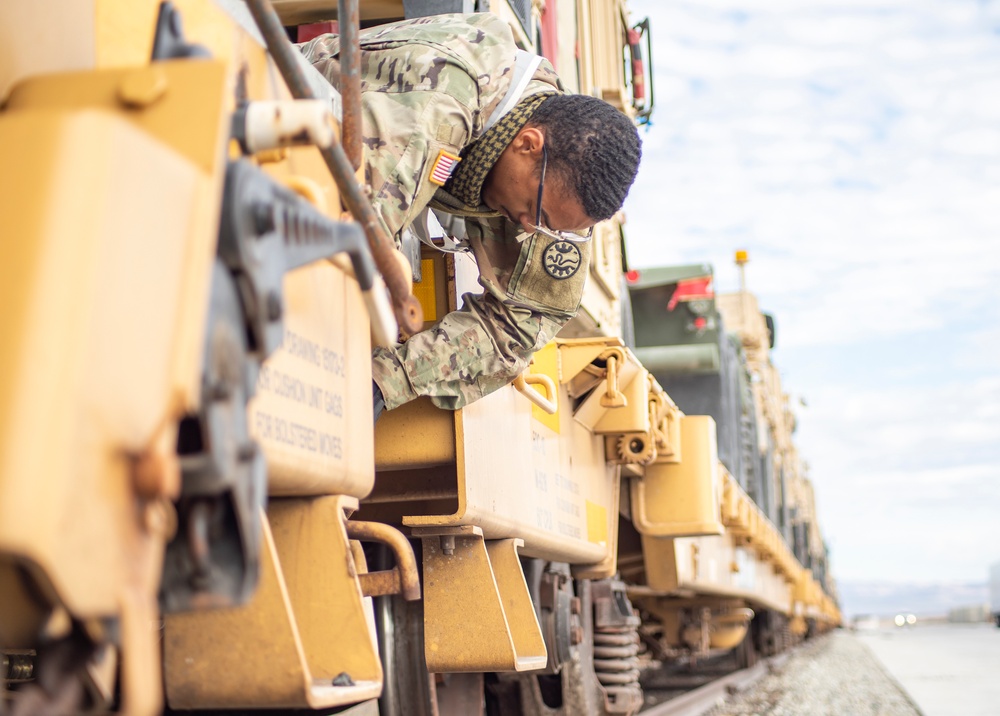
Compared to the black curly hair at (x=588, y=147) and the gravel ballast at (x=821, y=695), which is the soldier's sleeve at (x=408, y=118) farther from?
the gravel ballast at (x=821, y=695)

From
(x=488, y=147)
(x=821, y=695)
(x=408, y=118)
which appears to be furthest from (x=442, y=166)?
(x=821, y=695)

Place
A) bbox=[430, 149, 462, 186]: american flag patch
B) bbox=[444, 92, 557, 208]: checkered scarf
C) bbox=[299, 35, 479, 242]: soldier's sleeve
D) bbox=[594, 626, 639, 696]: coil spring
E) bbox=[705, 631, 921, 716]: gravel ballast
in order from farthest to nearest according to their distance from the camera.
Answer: bbox=[705, 631, 921, 716]: gravel ballast → bbox=[594, 626, 639, 696]: coil spring → bbox=[444, 92, 557, 208]: checkered scarf → bbox=[430, 149, 462, 186]: american flag patch → bbox=[299, 35, 479, 242]: soldier's sleeve

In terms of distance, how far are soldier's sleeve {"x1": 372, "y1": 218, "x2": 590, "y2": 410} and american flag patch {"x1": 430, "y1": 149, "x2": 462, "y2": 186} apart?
0.45m

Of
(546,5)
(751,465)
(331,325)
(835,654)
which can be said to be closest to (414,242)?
(331,325)

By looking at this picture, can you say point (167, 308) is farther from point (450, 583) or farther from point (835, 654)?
point (835, 654)

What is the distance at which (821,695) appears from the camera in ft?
38.6

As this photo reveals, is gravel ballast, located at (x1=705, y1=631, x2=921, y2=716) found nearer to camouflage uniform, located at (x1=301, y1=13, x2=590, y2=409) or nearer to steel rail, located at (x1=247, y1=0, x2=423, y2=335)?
camouflage uniform, located at (x1=301, y1=13, x2=590, y2=409)

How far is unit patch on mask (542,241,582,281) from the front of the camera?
2.85m

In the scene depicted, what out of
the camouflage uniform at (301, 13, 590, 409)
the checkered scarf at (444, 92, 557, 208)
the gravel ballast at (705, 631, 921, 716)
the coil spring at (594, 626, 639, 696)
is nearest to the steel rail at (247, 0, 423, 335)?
the camouflage uniform at (301, 13, 590, 409)

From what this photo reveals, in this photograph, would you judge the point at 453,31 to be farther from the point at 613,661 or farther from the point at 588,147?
the point at 613,661

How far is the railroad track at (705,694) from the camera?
8811 millimetres

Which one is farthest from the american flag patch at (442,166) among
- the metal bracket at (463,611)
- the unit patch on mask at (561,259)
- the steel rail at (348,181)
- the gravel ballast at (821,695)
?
the gravel ballast at (821,695)

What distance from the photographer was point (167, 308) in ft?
3.63

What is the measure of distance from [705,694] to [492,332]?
27.4ft
